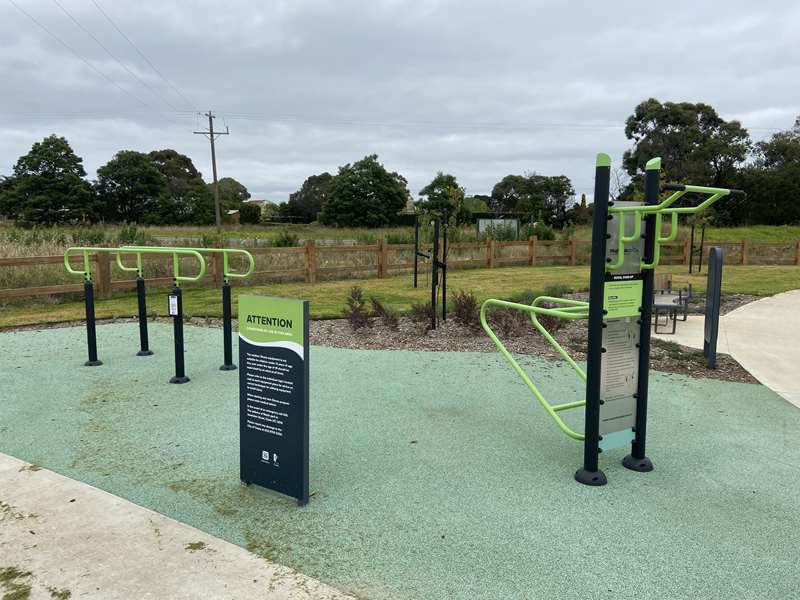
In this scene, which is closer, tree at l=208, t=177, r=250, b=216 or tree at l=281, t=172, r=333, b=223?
tree at l=208, t=177, r=250, b=216

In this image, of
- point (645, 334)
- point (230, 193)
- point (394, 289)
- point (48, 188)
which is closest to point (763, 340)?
point (645, 334)

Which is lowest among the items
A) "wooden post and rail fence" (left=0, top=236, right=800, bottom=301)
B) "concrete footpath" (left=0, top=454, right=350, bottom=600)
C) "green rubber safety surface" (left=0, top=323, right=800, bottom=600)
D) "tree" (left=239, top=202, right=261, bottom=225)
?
"green rubber safety surface" (left=0, top=323, right=800, bottom=600)

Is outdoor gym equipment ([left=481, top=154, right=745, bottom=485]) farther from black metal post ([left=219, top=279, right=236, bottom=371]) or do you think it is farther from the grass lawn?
the grass lawn

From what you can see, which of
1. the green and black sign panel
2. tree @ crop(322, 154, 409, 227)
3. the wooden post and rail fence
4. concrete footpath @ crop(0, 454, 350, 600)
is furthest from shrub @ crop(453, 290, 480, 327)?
tree @ crop(322, 154, 409, 227)

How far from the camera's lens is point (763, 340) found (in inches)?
301

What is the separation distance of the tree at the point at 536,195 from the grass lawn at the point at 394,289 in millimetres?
32122

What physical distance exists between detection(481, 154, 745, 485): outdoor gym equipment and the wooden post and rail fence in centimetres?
1022

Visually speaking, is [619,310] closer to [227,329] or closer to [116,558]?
[116,558]

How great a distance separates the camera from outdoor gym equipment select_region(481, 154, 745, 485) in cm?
317

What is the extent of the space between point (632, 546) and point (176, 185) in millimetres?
73107

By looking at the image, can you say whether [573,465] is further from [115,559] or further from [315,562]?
[115,559]

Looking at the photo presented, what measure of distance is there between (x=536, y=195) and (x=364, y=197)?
17443 mm

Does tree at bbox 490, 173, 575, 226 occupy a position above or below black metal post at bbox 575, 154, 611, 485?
above

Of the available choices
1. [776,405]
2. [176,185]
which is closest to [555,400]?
[776,405]
